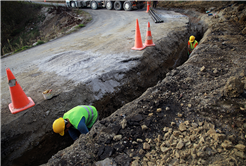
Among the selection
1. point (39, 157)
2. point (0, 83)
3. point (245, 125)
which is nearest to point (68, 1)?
point (0, 83)

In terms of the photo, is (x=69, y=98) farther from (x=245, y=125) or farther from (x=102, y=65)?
(x=245, y=125)

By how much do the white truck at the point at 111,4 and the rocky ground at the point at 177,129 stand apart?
11095 millimetres

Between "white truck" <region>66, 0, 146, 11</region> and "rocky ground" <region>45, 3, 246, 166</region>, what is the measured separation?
36.4 ft

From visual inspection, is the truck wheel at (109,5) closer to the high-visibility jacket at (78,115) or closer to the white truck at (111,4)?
the white truck at (111,4)

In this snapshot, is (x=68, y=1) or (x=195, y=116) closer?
(x=195, y=116)

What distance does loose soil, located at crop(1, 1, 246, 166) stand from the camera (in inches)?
65.5

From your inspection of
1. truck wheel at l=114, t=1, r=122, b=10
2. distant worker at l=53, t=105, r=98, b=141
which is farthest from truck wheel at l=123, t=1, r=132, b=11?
distant worker at l=53, t=105, r=98, b=141

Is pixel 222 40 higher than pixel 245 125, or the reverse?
pixel 222 40

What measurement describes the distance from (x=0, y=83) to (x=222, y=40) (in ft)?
21.6

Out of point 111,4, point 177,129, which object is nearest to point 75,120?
point 177,129

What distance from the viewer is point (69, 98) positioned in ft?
10.2

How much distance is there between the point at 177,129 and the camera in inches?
79.0

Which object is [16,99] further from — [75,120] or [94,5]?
[94,5]

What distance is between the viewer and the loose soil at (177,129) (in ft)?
5.46
